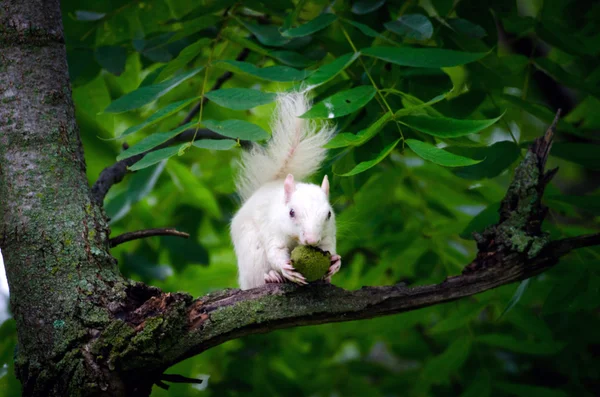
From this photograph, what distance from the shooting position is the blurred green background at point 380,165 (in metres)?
2.91

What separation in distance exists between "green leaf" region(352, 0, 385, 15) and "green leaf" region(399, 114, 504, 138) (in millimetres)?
814

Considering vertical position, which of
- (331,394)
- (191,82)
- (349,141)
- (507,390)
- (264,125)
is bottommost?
(331,394)

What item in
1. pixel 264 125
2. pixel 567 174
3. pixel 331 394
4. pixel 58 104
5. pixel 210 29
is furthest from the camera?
pixel 567 174

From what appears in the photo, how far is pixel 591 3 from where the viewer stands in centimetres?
388

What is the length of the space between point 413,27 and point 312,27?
0.46 meters

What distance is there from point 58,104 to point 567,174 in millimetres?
6489

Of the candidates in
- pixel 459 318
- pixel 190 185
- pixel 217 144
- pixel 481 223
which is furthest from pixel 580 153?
pixel 190 185

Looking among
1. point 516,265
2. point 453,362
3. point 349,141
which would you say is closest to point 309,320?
point 349,141

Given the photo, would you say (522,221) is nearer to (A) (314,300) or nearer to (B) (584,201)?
(B) (584,201)

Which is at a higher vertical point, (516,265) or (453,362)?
(516,265)

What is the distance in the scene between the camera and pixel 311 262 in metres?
2.39

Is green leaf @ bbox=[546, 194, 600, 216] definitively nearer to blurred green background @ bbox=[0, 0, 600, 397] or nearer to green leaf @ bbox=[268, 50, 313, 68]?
blurred green background @ bbox=[0, 0, 600, 397]

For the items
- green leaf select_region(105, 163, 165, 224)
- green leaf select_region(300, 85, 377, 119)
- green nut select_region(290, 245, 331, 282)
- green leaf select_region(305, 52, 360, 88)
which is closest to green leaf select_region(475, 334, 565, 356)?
green nut select_region(290, 245, 331, 282)

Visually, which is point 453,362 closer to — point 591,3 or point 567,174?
point 591,3
